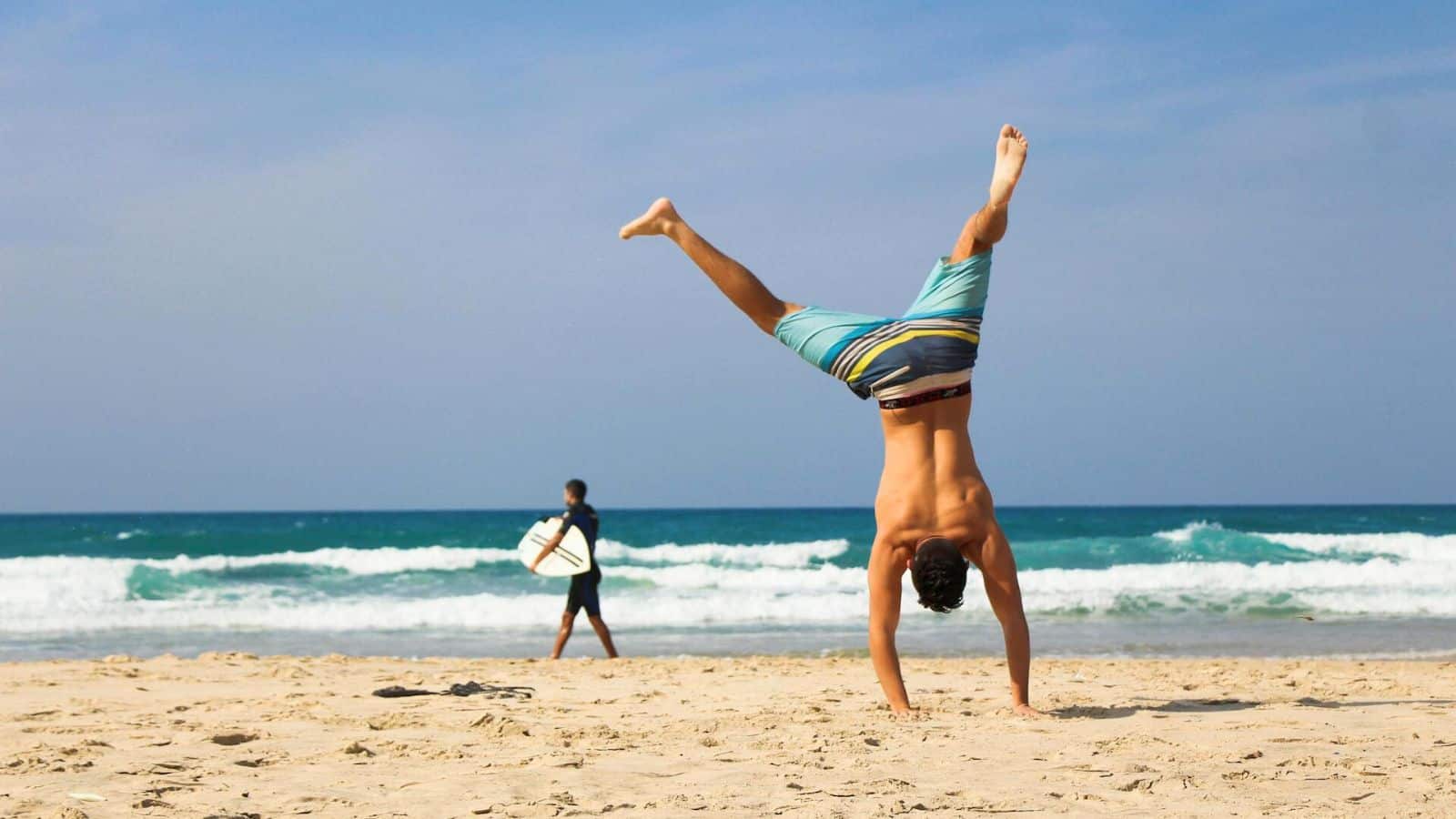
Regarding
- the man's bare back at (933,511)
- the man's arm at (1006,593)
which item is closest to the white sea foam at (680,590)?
the man's arm at (1006,593)

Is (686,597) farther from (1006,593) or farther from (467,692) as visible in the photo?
(1006,593)

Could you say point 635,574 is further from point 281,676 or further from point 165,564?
point 281,676

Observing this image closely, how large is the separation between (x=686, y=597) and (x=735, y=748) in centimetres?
1367

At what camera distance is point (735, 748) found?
5668 millimetres

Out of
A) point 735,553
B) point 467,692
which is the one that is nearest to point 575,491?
point 467,692

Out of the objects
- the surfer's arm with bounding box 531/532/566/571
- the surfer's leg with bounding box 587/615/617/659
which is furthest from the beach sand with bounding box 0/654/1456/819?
the surfer's arm with bounding box 531/532/566/571

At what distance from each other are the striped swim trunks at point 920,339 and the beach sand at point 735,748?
1.61 metres

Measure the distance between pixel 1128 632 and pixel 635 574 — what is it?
1266 cm

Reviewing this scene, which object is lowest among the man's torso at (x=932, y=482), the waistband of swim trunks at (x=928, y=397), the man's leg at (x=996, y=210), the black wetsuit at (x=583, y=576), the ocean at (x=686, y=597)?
the ocean at (x=686, y=597)

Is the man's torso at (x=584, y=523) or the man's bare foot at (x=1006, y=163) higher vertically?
the man's bare foot at (x=1006, y=163)

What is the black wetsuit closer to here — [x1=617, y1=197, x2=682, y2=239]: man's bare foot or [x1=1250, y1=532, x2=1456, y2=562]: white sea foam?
[x1=617, y1=197, x2=682, y2=239]: man's bare foot

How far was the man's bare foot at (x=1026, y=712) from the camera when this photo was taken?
21.0 ft

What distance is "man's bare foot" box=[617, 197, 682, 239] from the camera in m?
6.59

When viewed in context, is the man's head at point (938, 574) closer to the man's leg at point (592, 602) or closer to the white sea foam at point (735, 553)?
the man's leg at point (592, 602)
